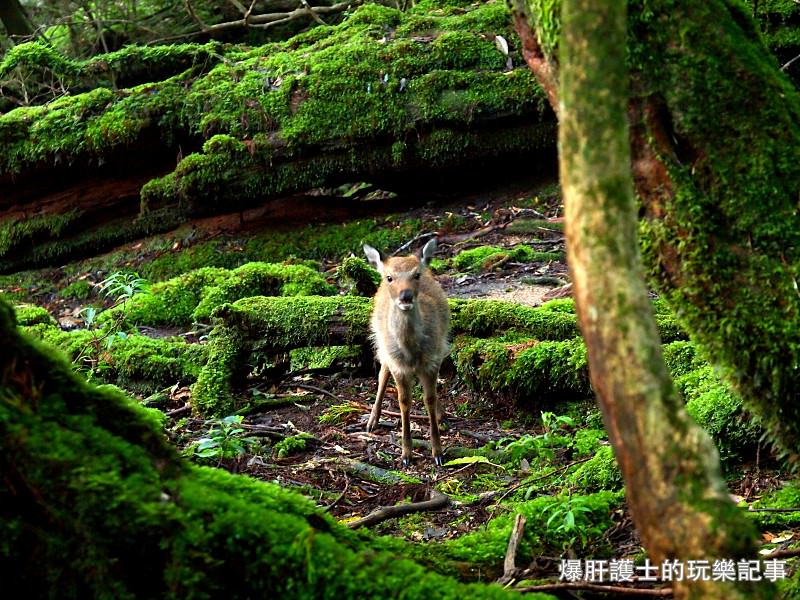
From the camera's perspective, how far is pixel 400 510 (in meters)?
4.93

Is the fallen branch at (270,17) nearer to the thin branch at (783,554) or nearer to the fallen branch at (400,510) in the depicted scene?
the fallen branch at (400,510)

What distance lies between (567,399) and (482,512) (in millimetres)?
2002

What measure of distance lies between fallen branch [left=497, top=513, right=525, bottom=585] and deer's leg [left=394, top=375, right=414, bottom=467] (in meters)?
2.74

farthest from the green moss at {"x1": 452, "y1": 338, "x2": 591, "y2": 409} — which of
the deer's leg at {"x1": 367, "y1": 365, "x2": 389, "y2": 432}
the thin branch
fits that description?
the thin branch

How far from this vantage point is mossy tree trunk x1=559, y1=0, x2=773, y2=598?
238cm

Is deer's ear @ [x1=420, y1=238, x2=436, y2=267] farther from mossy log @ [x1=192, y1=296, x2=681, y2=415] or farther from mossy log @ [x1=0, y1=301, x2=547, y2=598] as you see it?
mossy log @ [x1=0, y1=301, x2=547, y2=598]

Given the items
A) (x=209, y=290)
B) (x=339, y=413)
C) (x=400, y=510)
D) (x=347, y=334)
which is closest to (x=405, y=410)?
(x=339, y=413)

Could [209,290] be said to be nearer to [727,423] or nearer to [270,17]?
[727,423]

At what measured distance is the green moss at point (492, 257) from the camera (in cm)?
1092

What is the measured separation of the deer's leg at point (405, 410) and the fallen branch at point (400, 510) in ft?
3.67

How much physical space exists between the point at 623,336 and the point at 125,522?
4.88ft

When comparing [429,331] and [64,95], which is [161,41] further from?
[429,331]

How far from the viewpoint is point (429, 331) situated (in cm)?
754

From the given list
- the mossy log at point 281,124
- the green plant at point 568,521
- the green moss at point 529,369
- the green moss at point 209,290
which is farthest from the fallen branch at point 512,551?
the mossy log at point 281,124
